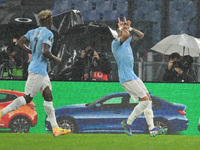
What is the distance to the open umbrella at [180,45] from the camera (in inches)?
345

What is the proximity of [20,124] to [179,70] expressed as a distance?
10.2ft

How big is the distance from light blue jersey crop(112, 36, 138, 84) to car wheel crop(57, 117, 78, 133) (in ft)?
5.34

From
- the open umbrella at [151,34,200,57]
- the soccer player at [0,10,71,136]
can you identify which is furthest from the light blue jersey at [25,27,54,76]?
the open umbrella at [151,34,200,57]

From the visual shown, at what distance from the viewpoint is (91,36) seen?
9.46m

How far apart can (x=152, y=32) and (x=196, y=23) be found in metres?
0.79

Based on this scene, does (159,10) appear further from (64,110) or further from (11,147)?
(11,147)

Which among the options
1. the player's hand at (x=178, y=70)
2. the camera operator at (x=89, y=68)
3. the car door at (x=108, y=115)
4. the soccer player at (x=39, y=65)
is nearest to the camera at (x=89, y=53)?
the camera operator at (x=89, y=68)

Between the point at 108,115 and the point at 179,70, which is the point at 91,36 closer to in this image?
the point at 108,115

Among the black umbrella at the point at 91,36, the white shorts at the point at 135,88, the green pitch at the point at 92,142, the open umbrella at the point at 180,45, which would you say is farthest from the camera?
the black umbrella at the point at 91,36

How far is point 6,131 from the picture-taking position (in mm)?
9055

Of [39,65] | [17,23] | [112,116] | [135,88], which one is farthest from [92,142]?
[17,23]

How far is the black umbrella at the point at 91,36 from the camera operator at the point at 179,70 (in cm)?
116

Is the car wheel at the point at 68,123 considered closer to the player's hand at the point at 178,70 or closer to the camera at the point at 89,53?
the camera at the point at 89,53

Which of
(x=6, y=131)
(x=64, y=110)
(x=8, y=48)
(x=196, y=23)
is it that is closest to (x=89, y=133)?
(x=64, y=110)
